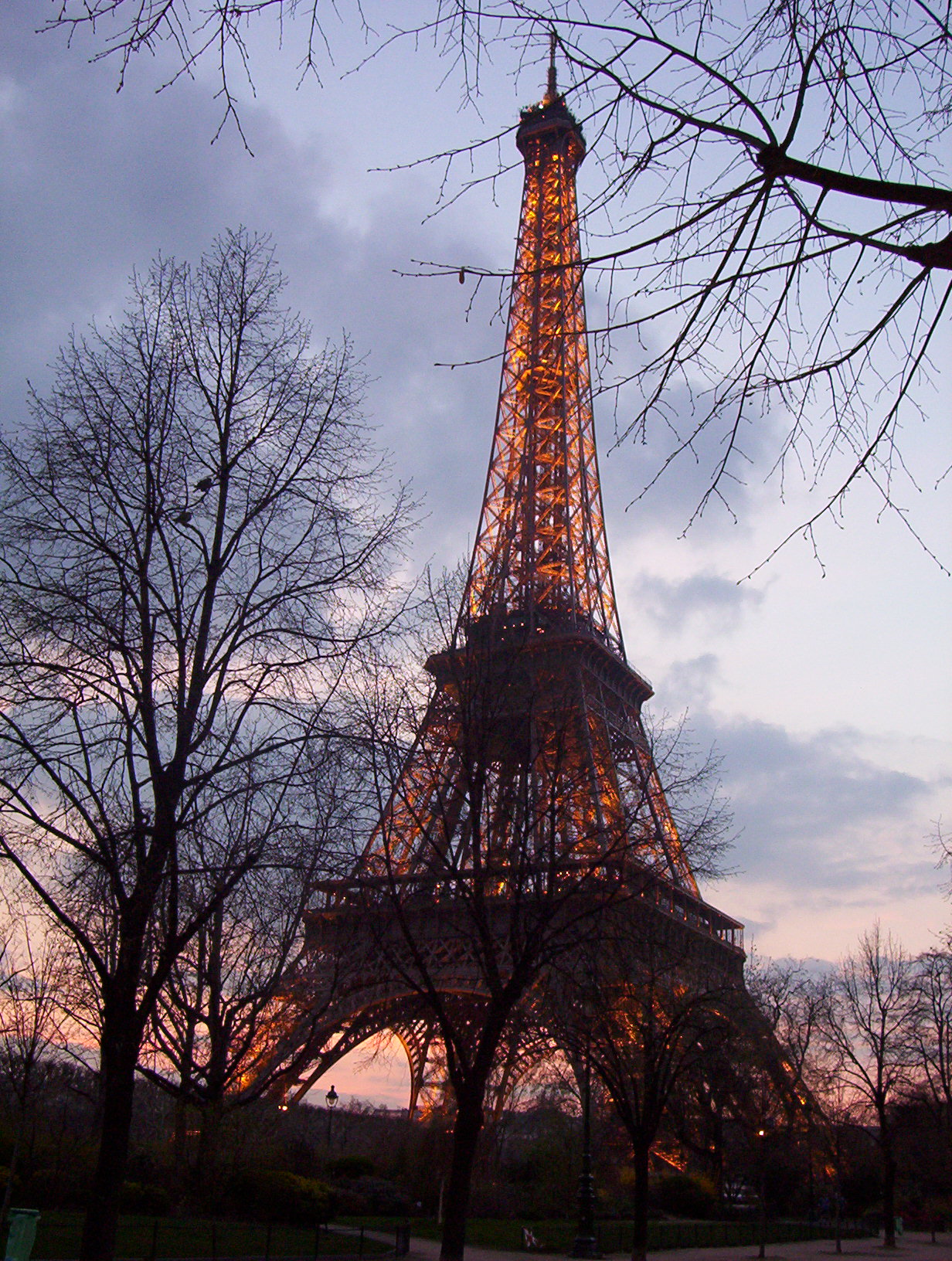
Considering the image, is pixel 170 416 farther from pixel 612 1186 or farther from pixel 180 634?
pixel 612 1186

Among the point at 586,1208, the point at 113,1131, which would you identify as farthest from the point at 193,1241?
the point at 113,1131

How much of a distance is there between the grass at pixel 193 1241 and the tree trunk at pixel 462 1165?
513 cm

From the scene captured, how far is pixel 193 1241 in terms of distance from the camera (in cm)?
1928

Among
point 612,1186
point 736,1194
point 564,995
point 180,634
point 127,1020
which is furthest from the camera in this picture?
point 736,1194

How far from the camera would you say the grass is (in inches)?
685

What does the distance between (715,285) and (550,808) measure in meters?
9.15

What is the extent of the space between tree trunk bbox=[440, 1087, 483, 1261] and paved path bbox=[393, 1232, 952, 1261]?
Result: 437 inches

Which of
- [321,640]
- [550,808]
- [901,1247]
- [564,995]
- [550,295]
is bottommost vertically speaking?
[901,1247]

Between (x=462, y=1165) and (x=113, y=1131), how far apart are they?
4537 millimetres

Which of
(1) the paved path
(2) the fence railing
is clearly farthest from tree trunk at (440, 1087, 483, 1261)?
(2) the fence railing

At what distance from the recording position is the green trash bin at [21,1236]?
12305 mm

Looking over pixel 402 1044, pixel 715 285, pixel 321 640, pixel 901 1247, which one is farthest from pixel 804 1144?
pixel 715 285

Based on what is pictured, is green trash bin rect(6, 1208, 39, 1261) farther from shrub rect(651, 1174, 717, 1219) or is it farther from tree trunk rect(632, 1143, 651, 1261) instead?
shrub rect(651, 1174, 717, 1219)

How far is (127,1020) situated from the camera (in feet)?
33.4
